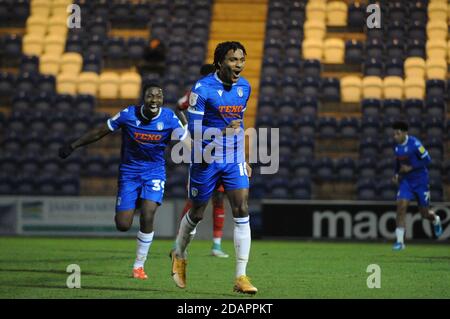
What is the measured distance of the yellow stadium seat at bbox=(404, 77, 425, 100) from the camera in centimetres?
2317

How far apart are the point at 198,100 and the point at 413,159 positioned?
8.74 m

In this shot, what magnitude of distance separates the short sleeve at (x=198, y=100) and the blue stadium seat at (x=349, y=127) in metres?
13.4

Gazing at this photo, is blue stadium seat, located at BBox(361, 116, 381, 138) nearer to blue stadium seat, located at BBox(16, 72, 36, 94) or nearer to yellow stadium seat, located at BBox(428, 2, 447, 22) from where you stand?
yellow stadium seat, located at BBox(428, 2, 447, 22)

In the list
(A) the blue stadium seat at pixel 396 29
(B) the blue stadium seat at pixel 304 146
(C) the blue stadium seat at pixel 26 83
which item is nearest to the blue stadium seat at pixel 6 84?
(C) the blue stadium seat at pixel 26 83

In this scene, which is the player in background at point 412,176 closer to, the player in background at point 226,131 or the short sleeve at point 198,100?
the player in background at point 226,131

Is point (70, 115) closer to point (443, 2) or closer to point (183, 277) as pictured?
point (443, 2)

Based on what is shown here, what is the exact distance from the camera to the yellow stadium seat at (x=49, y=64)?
24.7m

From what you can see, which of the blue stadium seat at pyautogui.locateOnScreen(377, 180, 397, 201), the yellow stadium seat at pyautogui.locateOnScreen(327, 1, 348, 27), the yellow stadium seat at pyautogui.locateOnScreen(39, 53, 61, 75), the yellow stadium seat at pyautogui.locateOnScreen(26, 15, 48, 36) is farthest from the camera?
the yellow stadium seat at pyautogui.locateOnScreen(26, 15, 48, 36)

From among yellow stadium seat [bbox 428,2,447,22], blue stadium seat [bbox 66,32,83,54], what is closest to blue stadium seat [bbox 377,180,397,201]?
yellow stadium seat [bbox 428,2,447,22]

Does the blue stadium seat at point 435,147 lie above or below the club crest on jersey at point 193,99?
below

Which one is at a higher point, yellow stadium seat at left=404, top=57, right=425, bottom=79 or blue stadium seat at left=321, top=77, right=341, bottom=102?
yellow stadium seat at left=404, top=57, right=425, bottom=79

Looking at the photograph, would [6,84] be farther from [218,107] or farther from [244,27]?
[218,107]

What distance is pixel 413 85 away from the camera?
76.3 ft

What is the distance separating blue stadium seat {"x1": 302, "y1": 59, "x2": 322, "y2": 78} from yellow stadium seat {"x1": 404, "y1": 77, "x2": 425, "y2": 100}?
2.24 meters
